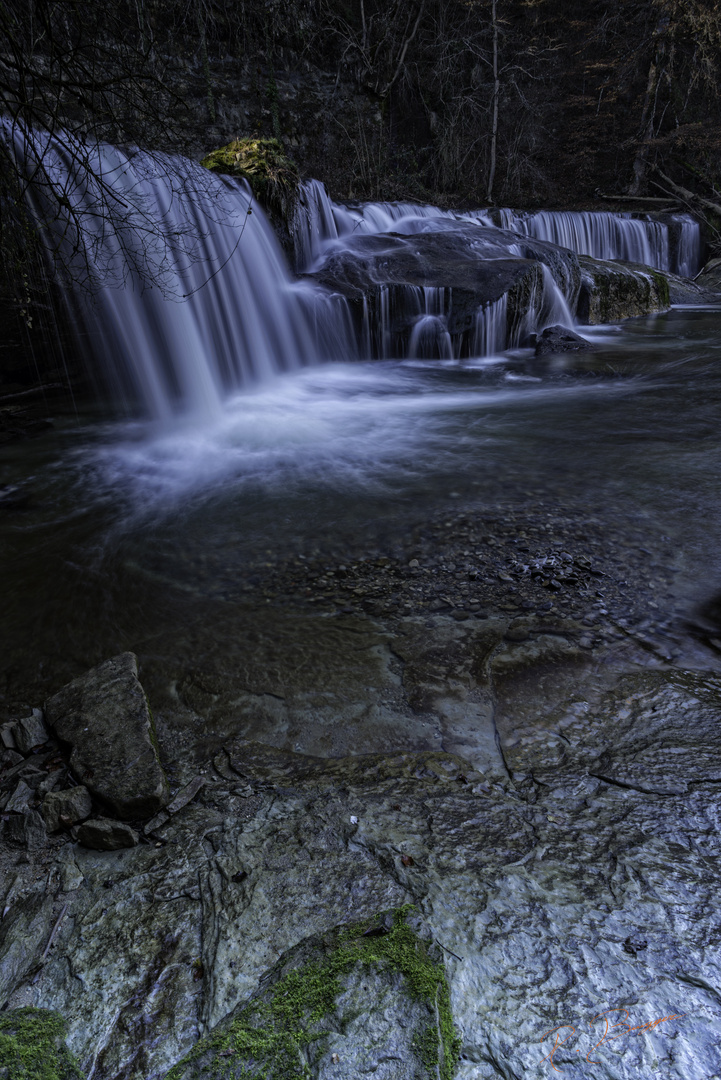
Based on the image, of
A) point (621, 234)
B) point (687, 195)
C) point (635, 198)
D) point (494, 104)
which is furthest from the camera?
point (635, 198)

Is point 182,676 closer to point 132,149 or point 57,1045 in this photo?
point 57,1045

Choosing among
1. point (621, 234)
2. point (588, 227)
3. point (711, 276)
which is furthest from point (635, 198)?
point (711, 276)

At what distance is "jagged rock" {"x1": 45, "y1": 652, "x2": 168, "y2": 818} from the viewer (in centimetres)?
190

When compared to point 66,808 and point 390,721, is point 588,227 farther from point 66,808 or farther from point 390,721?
point 66,808

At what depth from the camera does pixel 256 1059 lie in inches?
45.1

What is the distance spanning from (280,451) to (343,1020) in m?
5.31

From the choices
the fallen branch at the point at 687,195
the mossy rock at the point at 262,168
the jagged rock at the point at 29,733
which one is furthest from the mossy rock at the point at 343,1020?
the fallen branch at the point at 687,195

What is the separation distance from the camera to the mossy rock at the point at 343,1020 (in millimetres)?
1114

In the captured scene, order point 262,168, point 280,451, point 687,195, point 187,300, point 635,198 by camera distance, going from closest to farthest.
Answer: point 280,451
point 187,300
point 262,168
point 687,195
point 635,198

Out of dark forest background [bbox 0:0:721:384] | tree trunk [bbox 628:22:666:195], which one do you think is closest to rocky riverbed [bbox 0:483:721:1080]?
dark forest background [bbox 0:0:721:384]

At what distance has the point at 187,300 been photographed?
7.95 m

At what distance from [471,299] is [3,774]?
9521mm

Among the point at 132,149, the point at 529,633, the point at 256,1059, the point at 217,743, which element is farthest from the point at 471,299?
the point at 256,1059

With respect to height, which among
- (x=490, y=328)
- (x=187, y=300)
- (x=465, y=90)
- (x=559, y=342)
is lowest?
(x=559, y=342)
